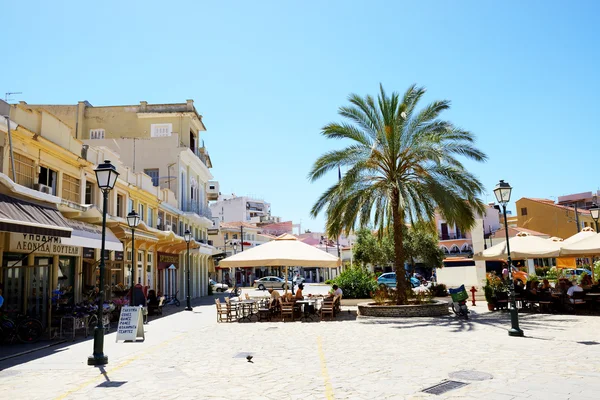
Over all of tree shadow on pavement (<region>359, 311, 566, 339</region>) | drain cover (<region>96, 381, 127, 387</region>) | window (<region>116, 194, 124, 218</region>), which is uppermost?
window (<region>116, 194, 124, 218</region>)

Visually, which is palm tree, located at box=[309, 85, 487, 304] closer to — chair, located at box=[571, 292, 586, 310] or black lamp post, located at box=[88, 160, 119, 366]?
chair, located at box=[571, 292, 586, 310]

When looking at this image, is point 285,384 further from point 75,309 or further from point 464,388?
point 75,309

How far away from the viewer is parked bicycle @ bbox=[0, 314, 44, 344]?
1241cm

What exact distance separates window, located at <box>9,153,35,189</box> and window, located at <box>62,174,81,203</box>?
2339mm

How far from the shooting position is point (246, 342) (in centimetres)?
1222

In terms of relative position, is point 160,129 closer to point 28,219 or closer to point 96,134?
point 96,134

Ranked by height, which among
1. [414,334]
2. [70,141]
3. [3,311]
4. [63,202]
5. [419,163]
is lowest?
[414,334]

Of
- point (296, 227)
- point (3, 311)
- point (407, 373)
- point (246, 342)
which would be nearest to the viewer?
point (407, 373)

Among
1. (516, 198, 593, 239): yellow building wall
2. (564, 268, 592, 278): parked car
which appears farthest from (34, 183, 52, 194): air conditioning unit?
(516, 198, 593, 239): yellow building wall

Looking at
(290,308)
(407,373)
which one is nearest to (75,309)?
(290,308)

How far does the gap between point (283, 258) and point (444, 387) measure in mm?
10671

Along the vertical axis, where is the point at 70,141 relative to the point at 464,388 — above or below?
above

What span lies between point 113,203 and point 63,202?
6.53m

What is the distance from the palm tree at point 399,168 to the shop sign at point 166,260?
583 inches
